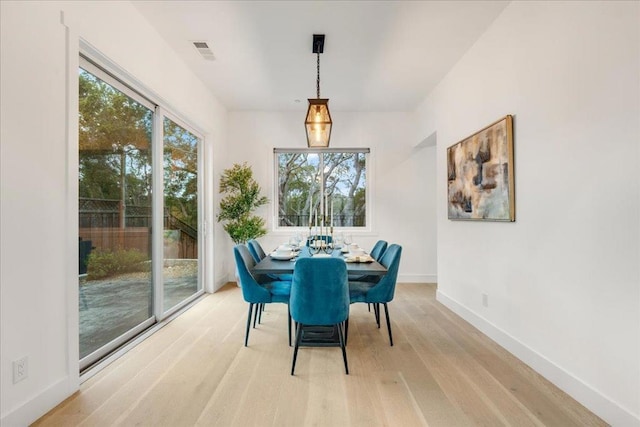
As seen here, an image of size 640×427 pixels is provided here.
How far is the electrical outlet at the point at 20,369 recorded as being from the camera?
5.61 ft

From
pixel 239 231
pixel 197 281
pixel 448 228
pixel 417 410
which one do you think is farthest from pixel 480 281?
pixel 197 281

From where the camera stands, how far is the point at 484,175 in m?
3.12

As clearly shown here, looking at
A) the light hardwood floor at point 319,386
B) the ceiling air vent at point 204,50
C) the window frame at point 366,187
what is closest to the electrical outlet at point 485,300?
the light hardwood floor at point 319,386

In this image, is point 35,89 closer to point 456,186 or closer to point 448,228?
point 456,186

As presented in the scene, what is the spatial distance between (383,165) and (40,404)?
502cm

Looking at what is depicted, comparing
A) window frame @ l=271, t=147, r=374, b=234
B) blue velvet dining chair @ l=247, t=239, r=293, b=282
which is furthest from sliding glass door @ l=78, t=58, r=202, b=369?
window frame @ l=271, t=147, r=374, b=234

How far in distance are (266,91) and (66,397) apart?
4.04 metres

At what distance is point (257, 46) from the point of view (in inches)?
133

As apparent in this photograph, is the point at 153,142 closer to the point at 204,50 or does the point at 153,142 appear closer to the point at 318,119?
the point at 204,50

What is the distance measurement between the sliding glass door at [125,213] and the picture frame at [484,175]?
3328 mm

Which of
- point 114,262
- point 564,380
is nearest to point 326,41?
point 114,262

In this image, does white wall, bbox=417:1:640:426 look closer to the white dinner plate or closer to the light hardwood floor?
the light hardwood floor

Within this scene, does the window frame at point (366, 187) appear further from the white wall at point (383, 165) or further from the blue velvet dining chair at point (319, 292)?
the blue velvet dining chair at point (319, 292)

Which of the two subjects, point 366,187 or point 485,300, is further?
point 366,187
